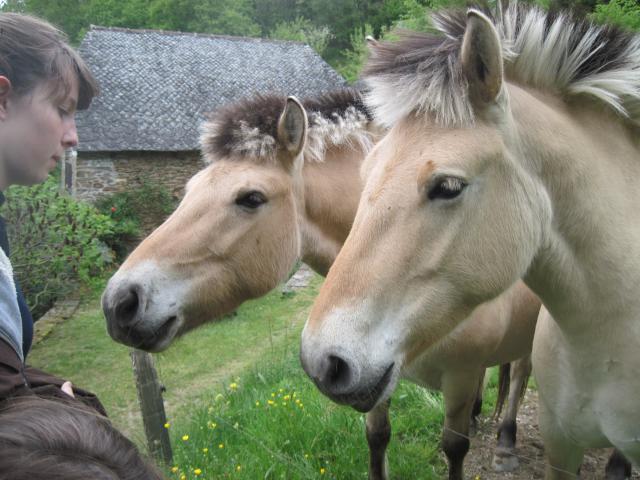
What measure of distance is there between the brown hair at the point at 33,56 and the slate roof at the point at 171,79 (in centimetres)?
1555

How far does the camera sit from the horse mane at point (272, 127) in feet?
9.53

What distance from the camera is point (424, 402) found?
15.3 feet

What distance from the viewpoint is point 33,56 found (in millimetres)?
1714

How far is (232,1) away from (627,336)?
45943 mm

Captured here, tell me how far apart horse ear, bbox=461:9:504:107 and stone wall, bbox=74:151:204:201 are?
715 inches

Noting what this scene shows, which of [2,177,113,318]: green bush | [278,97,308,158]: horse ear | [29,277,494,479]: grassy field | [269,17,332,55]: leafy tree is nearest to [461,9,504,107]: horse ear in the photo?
[278,97,308,158]: horse ear

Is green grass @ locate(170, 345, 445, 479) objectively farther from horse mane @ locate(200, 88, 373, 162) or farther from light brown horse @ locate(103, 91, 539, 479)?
horse mane @ locate(200, 88, 373, 162)

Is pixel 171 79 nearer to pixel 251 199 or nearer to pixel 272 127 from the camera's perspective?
pixel 272 127

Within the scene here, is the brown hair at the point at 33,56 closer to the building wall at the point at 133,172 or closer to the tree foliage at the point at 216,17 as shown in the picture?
the building wall at the point at 133,172

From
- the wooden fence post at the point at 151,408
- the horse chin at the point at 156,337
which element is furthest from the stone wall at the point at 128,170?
the horse chin at the point at 156,337

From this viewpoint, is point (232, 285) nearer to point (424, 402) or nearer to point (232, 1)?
point (424, 402)

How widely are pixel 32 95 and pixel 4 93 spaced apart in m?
0.09

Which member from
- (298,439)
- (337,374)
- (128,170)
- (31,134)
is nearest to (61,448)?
(337,374)

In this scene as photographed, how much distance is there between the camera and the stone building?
1859 centimetres
